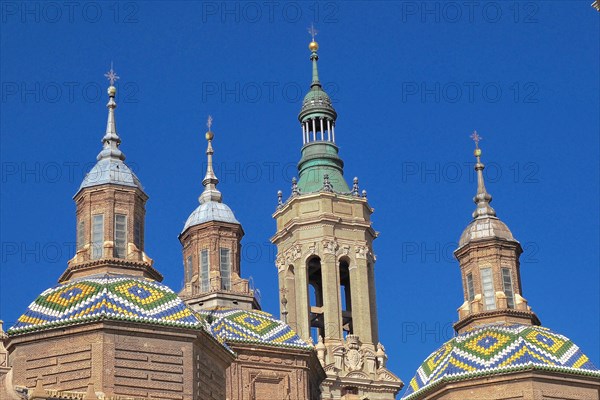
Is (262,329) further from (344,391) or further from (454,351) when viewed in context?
(344,391)

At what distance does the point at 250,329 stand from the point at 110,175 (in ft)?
26.5

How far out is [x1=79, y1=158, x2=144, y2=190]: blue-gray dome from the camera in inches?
1970

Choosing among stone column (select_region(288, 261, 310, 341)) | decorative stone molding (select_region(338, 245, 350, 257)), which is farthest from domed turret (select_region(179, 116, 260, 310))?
decorative stone molding (select_region(338, 245, 350, 257))

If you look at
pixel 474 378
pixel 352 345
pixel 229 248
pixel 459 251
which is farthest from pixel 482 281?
pixel 352 345

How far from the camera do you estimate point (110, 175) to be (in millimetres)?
50125

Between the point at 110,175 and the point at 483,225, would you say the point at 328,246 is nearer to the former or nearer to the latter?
the point at 483,225

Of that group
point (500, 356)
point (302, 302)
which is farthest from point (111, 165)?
point (302, 302)

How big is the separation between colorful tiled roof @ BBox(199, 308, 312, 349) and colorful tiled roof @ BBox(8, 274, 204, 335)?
6448 millimetres

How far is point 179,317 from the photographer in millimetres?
44938

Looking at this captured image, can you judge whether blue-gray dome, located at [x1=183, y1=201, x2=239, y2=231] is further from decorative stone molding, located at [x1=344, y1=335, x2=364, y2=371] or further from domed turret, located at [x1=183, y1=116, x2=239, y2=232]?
decorative stone molding, located at [x1=344, y1=335, x2=364, y2=371]

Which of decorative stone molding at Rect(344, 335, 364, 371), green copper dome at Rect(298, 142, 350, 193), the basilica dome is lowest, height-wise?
decorative stone molding at Rect(344, 335, 364, 371)

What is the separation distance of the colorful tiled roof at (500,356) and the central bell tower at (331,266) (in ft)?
50.7

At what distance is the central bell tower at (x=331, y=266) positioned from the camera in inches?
2709

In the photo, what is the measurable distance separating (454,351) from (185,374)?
1217 cm
